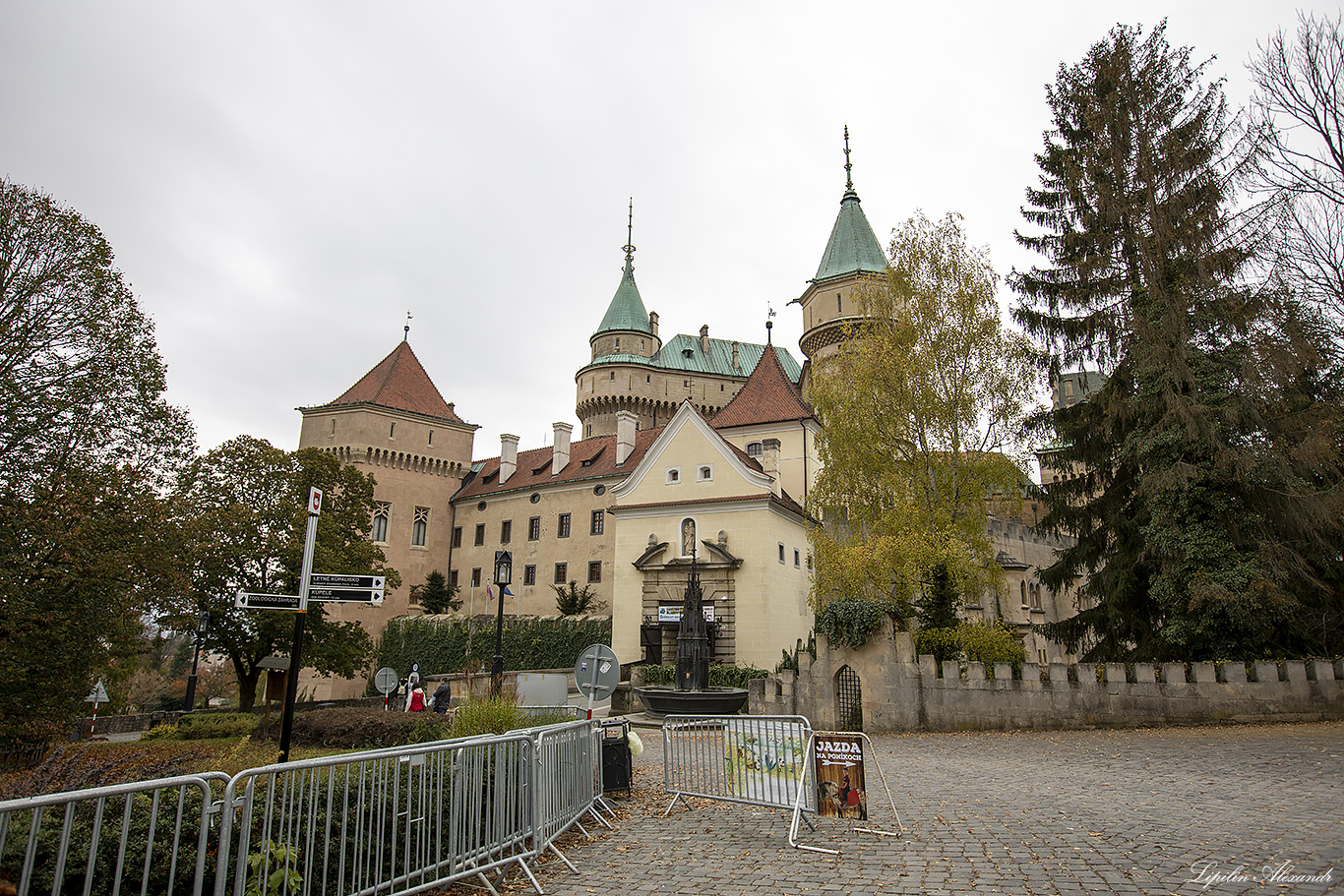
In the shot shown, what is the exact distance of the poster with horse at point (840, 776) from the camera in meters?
7.72

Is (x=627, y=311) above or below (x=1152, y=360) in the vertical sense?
above

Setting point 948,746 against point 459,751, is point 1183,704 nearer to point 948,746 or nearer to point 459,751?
point 948,746

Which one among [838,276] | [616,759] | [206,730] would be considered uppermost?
[838,276]

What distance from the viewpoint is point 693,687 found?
70.5 feet

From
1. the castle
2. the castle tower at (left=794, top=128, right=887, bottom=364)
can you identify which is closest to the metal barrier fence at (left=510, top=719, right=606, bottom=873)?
the castle

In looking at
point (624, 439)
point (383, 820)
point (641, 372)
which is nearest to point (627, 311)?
point (641, 372)

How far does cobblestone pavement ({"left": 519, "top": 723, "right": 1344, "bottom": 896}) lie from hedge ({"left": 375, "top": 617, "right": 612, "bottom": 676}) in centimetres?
2595

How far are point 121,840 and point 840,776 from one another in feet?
20.1

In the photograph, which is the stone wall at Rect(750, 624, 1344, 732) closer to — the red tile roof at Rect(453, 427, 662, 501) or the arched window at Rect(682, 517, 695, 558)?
the arched window at Rect(682, 517, 695, 558)

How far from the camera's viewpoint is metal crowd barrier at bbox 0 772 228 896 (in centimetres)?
389

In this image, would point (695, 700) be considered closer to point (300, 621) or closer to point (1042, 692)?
point (1042, 692)

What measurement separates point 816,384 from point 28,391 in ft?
65.4

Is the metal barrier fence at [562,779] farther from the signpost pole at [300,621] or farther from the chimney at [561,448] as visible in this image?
the chimney at [561,448]

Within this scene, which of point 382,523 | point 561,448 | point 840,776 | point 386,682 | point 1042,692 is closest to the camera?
point 840,776
